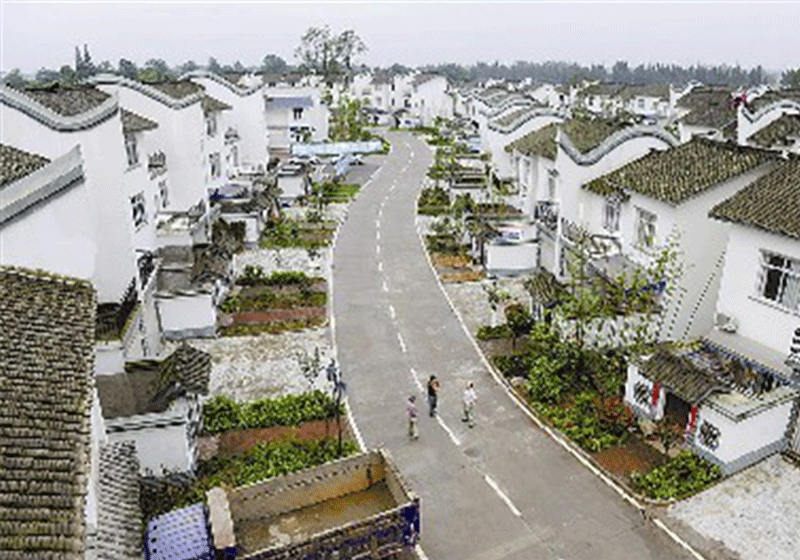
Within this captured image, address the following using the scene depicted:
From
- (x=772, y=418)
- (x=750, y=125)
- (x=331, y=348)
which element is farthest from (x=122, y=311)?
(x=750, y=125)

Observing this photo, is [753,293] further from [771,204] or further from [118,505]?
[118,505]

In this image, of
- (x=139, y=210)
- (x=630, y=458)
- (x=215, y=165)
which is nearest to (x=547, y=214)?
(x=630, y=458)

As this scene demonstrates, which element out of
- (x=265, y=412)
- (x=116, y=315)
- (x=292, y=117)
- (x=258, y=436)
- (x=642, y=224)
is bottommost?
(x=258, y=436)

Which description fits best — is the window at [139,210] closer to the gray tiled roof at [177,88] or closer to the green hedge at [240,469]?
the gray tiled roof at [177,88]

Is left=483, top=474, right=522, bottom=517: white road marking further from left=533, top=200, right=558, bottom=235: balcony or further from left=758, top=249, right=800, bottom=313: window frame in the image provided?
left=533, top=200, right=558, bottom=235: balcony

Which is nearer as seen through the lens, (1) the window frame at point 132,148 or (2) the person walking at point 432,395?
(2) the person walking at point 432,395

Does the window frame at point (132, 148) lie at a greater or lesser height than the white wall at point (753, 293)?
greater

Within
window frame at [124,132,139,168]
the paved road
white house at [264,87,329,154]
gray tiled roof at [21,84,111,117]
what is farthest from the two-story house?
white house at [264,87,329,154]

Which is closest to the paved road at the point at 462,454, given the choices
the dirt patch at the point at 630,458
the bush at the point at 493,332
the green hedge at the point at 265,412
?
the bush at the point at 493,332
